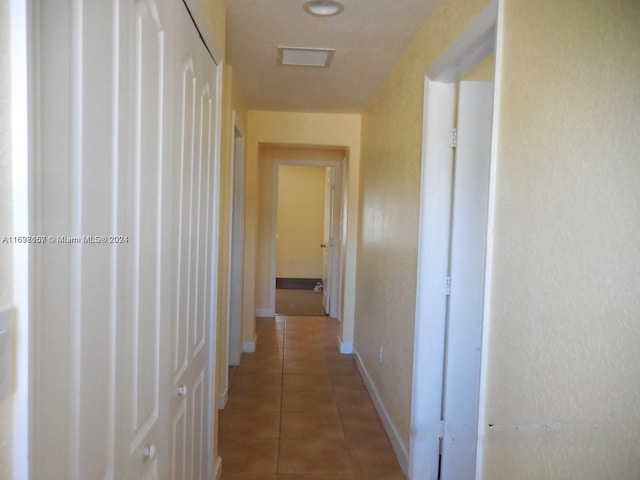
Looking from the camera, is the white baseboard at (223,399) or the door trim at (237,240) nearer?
the white baseboard at (223,399)

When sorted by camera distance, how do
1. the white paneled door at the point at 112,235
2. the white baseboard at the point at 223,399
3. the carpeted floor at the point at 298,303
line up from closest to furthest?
the white paneled door at the point at 112,235 → the white baseboard at the point at 223,399 → the carpeted floor at the point at 298,303

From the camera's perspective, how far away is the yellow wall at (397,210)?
2314 millimetres

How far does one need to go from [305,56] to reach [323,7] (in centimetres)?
70

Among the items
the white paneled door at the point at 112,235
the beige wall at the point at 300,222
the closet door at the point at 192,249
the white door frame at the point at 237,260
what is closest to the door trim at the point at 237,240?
the white door frame at the point at 237,260

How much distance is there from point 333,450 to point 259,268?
344 centimetres

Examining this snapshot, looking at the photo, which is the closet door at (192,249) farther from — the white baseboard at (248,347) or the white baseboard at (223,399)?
the white baseboard at (248,347)

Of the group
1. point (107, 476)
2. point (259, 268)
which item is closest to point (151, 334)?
point (107, 476)

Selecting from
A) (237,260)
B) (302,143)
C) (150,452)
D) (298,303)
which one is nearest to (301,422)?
(237,260)

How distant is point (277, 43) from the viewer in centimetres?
263

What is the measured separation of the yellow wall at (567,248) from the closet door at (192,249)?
1.00 meters

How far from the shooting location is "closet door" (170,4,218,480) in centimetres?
143

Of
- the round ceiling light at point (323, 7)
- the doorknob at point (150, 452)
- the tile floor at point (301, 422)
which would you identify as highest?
the round ceiling light at point (323, 7)

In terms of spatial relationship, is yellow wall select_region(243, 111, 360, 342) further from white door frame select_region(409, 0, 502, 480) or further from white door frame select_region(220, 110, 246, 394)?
white door frame select_region(409, 0, 502, 480)

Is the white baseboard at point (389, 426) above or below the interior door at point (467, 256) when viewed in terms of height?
below
